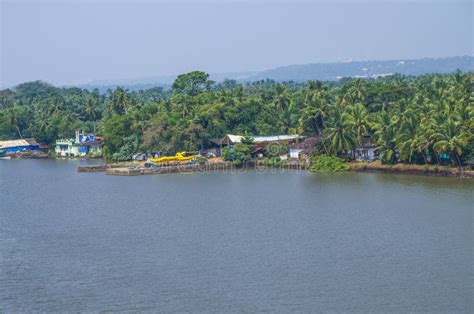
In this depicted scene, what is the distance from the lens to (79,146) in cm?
5812

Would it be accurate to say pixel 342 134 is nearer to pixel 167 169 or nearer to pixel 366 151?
pixel 366 151

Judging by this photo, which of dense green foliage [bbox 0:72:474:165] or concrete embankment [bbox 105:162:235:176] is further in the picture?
concrete embankment [bbox 105:162:235:176]

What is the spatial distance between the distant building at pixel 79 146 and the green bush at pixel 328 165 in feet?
63.5

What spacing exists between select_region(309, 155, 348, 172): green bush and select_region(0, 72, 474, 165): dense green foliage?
77cm

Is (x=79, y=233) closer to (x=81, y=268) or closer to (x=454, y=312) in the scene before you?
(x=81, y=268)

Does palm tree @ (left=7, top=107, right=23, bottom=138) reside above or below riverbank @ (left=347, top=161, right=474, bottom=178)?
above

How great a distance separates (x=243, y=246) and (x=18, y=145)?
38840 millimetres

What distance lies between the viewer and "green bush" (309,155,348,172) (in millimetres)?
43156

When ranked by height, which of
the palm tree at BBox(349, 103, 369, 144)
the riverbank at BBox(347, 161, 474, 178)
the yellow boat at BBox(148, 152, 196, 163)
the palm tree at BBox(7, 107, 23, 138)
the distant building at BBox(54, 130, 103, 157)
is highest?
the palm tree at BBox(7, 107, 23, 138)

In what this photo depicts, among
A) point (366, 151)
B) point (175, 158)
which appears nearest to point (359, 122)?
point (366, 151)

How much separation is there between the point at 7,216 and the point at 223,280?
13.9m

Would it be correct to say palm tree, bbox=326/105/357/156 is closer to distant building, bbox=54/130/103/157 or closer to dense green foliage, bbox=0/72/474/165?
dense green foliage, bbox=0/72/474/165

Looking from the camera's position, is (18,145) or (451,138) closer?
(451,138)

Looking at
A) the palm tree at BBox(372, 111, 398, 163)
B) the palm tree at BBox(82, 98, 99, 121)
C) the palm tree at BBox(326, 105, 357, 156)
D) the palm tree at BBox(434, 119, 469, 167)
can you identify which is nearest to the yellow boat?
the palm tree at BBox(326, 105, 357, 156)
